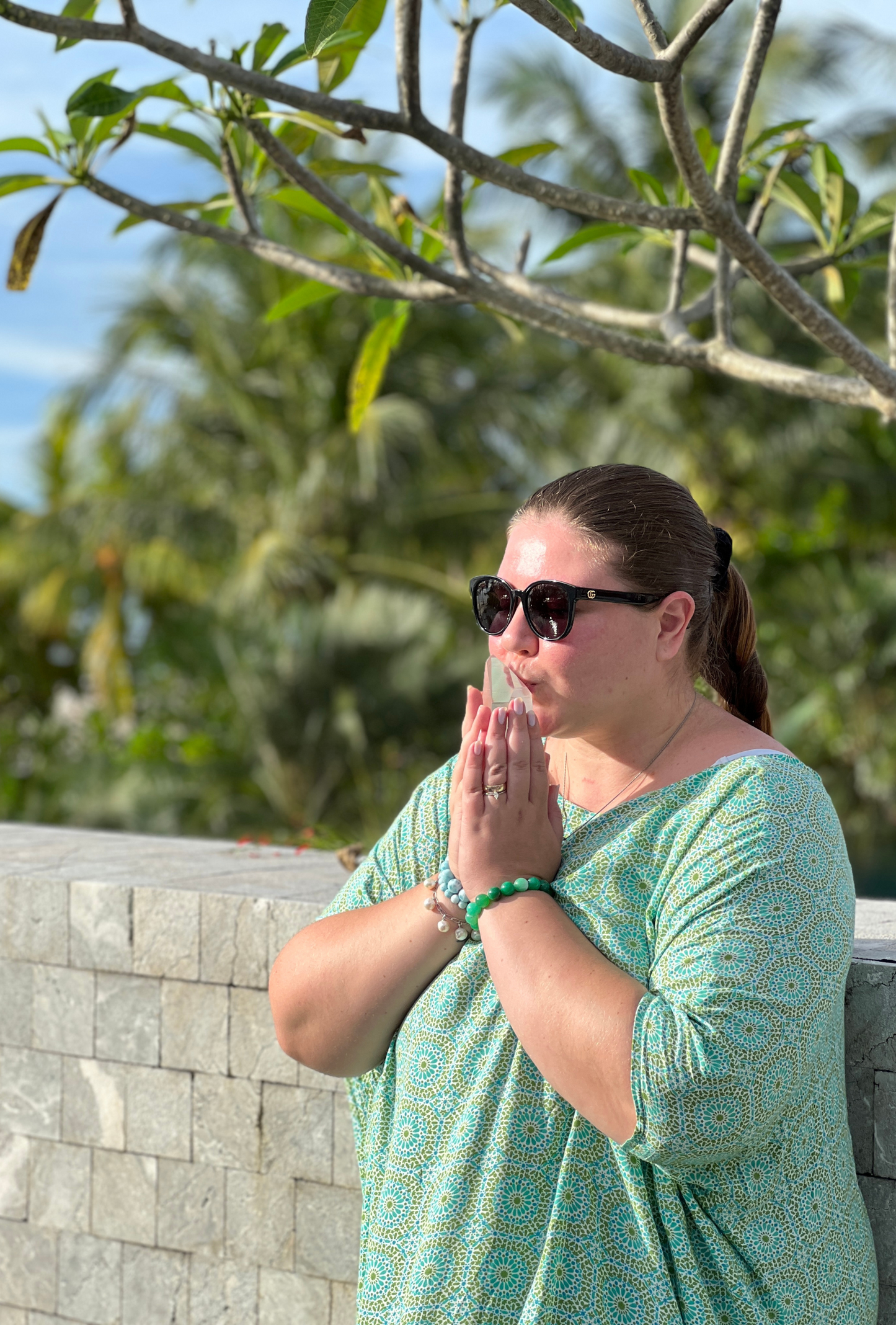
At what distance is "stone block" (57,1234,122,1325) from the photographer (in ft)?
10.6

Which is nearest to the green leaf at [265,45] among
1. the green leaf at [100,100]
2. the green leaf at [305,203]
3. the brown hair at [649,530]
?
the green leaf at [100,100]

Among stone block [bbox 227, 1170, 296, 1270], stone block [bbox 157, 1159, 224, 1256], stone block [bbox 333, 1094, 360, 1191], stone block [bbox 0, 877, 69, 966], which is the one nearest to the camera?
stone block [bbox 333, 1094, 360, 1191]

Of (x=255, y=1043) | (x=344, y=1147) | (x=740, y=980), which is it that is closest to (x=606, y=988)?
(x=740, y=980)

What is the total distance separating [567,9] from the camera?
2.10 m

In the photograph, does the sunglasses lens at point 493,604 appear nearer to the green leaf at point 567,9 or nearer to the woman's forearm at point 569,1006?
the woman's forearm at point 569,1006

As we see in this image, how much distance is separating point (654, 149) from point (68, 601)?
9.78 m

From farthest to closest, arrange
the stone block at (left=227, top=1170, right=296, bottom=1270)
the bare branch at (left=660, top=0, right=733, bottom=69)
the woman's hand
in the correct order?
1. the stone block at (left=227, top=1170, right=296, bottom=1270)
2. the bare branch at (left=660, top=0, right=733, bottom=69)
3. the woman's hand

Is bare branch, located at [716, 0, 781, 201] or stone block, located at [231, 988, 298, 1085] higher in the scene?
bare branch, located at [716, 0, 781, 201]

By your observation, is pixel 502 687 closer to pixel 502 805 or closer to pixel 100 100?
pixel 502 805

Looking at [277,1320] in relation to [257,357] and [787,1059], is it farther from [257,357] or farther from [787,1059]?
[257,357]

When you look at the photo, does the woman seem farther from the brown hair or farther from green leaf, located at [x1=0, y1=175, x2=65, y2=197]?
green leaf, located at [x1=0, y1=175, x2=65, y2=197]

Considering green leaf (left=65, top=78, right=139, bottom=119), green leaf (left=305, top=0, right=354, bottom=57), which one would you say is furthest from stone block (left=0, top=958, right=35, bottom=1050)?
green leaf (left=305, top=0, right=354, bottom=57)

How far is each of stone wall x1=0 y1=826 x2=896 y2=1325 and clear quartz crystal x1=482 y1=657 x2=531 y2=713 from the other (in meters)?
1.13

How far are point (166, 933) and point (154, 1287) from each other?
2.74ft
